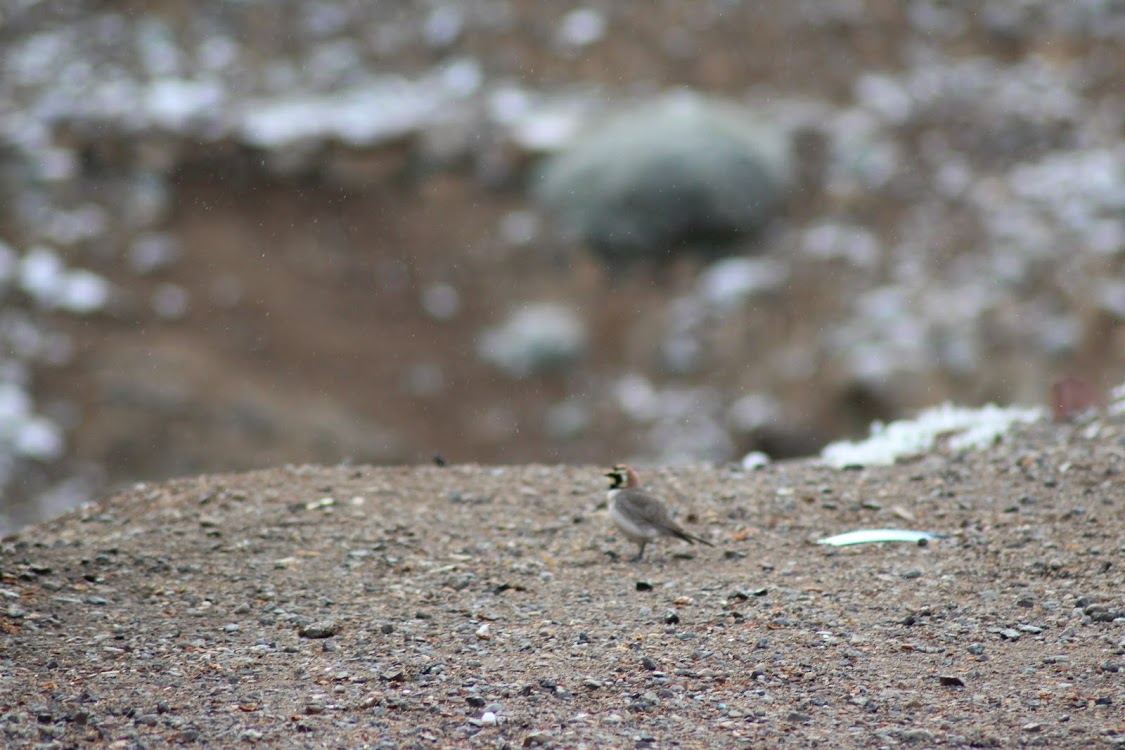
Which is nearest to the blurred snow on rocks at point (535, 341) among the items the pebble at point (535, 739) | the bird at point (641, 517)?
the bird at point (641, 517)

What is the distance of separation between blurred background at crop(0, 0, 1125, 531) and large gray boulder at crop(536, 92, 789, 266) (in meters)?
0.05

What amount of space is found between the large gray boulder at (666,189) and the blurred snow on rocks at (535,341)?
5.43 ft

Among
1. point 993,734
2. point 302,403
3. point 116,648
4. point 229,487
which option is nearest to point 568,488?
point 229,487

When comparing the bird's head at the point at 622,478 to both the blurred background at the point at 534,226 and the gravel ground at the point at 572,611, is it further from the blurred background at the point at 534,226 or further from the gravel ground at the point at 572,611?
the blurred background at the point at 534,226

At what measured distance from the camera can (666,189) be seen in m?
21.6

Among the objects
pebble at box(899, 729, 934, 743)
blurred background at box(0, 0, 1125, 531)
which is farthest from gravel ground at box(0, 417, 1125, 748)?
blurred background at box(0, 0, 1125, 531)

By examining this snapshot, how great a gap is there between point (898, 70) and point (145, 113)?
47.0 feet

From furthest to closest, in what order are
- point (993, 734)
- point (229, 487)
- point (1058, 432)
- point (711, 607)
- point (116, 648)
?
point (1058, 432) < point (229, 487) < point (711, 607) < point (116, 648) < point (993, 734)

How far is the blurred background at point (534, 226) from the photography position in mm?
18281

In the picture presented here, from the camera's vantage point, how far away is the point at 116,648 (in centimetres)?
585

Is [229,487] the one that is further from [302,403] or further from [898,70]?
[898,70]

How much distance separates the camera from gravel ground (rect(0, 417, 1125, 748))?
4.95m

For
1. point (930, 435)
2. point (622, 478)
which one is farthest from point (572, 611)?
point (930, 435)

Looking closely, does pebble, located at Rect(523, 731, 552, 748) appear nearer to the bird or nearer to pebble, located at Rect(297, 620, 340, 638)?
pebble, located at Rect(297, 620, 340, 638)
